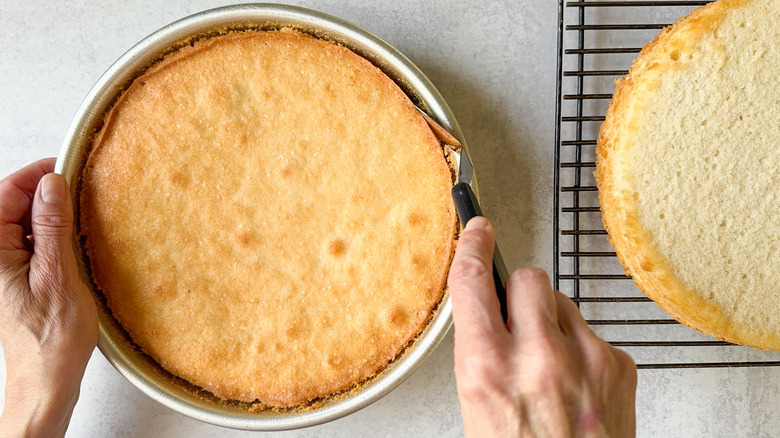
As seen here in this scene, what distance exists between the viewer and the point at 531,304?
3.40 ft

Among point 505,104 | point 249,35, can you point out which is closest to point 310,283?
point 249,35

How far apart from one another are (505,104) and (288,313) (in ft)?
2.77

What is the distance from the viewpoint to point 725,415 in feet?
5.58

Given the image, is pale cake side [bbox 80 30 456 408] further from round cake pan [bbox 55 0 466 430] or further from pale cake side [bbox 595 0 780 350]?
pale cake side [bbox 595 0 780 350]

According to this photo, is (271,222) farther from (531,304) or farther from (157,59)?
(531,304)

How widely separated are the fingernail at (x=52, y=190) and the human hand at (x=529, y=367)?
926 millimetres

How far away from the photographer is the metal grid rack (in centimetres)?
158

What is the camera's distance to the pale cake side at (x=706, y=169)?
4.46 ft

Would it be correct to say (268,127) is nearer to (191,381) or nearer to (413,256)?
(413,256)

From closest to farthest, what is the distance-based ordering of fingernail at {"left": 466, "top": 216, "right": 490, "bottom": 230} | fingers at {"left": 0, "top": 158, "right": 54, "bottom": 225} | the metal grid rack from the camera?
fingernail at {"left": 466, "top": 216, "right": 490, "bottom": 230}, fingers at {"left": 0, "top": 158, "right": 54, "bottom": 225}, the metal grid rack

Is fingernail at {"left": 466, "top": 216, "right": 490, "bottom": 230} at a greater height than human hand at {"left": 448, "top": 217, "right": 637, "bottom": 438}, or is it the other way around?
fingernail at {"left": 466, "top": 216, "right": 490, "bottom": 230}

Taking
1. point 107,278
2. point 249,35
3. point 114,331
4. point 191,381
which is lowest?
point 191,381

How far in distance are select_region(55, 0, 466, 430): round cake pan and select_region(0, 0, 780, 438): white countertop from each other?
24 centimetres

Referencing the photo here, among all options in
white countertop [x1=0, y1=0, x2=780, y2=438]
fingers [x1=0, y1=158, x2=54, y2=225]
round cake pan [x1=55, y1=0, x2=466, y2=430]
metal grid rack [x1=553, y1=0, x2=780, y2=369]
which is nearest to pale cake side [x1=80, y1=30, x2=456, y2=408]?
round cake pan [x1=55, y1=0, x2=466, y2=430]
